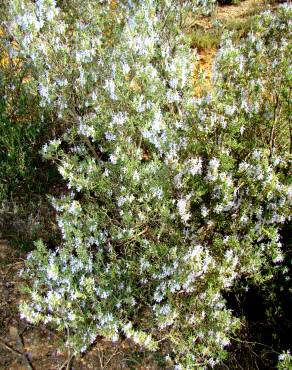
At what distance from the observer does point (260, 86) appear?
2840 mm

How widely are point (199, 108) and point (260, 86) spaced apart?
0.45m

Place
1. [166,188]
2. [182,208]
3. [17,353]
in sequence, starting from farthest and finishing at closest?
[17,353]
[166,188]
[182,208]

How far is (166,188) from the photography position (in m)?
2.72

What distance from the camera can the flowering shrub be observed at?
2662 millimetres

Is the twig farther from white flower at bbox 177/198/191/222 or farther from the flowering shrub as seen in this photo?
white flower at bbox 177/198/191/222

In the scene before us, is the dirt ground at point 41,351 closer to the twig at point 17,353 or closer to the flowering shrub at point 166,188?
the twig at point 17,353

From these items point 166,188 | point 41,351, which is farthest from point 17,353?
point 166,188

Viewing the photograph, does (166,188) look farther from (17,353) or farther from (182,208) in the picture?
(17,353)

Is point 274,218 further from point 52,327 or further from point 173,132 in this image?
point 52,327

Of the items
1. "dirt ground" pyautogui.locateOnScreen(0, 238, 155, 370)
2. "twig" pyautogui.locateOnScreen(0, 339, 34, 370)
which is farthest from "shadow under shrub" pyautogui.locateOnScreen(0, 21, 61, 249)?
"twig" pyautogui.locateOnScreen(0, 339, 34, 370)

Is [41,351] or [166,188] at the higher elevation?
[166,188]

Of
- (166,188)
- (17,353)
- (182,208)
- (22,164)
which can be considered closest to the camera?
(182,208)

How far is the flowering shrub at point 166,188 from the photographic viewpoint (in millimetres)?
2662

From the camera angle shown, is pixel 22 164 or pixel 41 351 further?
pixel 22 164
